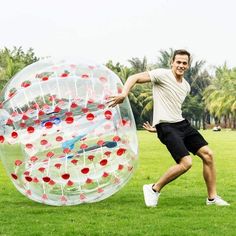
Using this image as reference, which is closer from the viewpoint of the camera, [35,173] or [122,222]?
[122,222]

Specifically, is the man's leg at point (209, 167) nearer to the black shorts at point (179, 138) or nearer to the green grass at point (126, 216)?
the black shorts at point (179, 138)

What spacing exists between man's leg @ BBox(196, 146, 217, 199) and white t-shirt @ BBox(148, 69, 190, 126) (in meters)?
0.44

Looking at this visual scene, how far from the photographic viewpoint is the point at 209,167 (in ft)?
21.8

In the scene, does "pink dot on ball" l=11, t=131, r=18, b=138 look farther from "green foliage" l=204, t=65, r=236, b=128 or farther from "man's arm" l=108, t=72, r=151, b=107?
"green foliage" l=204, t=65, r=236, b=128

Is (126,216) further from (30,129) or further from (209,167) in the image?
(30,129)

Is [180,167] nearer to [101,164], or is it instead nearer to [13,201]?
[101,164]

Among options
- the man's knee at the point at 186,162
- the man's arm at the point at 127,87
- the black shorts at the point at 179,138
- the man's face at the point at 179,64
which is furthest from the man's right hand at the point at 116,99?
the man's knee at the point at 186,162

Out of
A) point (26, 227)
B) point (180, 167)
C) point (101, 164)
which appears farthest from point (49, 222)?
point (180, 167)

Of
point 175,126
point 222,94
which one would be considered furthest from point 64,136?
point 222,94

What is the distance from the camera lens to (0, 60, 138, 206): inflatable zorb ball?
6.35m

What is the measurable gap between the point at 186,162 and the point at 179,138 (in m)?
0.27

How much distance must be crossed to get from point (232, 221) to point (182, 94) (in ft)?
5.35

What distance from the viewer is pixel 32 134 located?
639 centimetres

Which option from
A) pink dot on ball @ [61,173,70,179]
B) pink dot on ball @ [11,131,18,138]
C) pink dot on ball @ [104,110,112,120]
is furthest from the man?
pink dot on ball @ [11,131,18,138]
